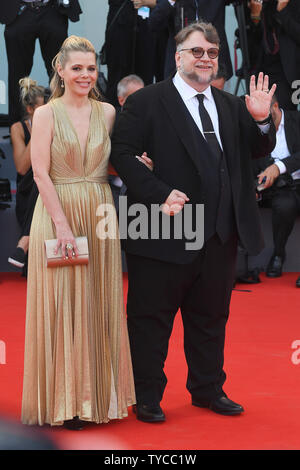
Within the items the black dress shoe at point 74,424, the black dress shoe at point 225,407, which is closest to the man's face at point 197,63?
the black dress shoe at point 225,407

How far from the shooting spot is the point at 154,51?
25.5 feet

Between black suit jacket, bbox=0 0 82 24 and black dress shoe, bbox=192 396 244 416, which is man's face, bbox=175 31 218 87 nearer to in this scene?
black dress shoe, bbox=192 396 244 416

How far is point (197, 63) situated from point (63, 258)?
985mm

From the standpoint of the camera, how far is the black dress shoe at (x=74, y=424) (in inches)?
139

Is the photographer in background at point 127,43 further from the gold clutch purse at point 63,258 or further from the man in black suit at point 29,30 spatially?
the gold clutch purse at point 63,258

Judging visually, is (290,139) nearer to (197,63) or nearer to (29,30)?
(29,30)

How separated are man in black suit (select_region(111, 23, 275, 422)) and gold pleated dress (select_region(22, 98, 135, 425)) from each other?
0.33 ft

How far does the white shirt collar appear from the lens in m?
3.62

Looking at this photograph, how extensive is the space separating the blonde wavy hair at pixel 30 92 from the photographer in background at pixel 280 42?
6.67 feet

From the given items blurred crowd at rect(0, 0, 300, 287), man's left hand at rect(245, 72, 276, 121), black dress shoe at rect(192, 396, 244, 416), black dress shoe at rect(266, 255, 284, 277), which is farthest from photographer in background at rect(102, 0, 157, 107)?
black dress shoe at rect(192, 396, 244, 416)

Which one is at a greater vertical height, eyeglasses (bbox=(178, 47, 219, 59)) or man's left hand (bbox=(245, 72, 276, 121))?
eyeglasses (bbox=(178, 47, 219, 59))
